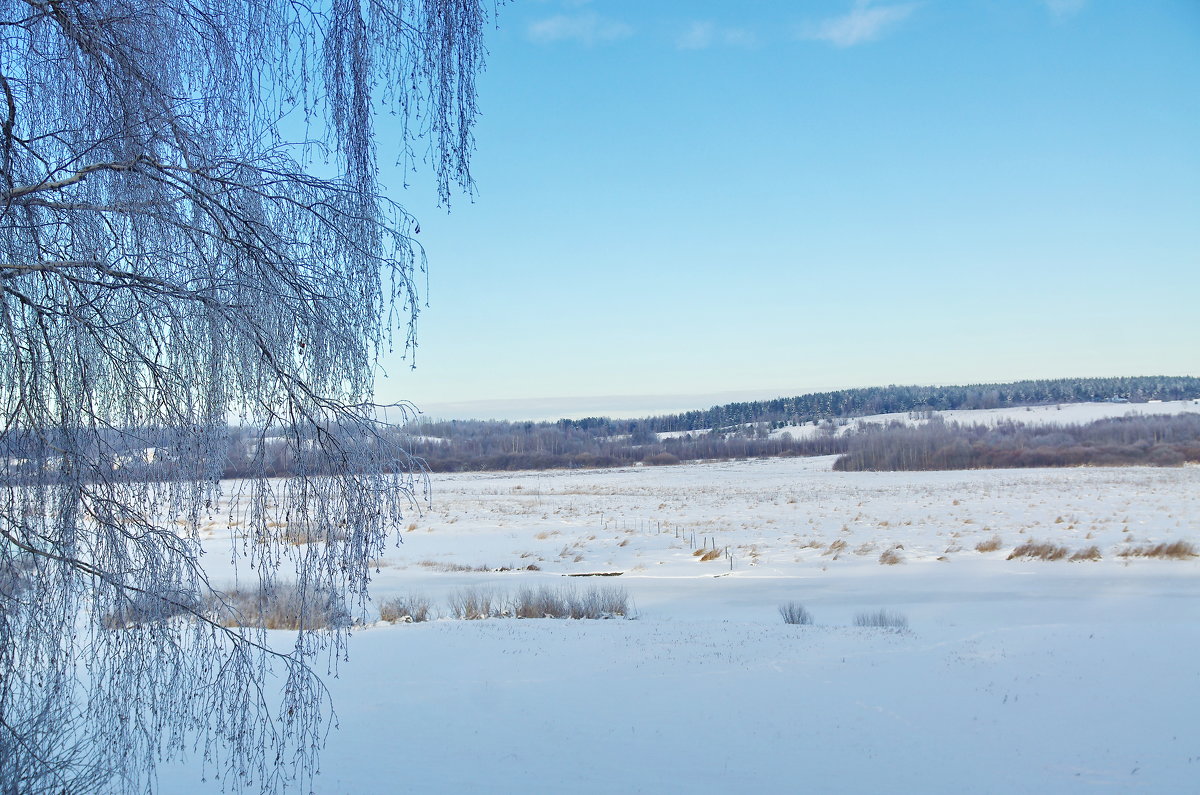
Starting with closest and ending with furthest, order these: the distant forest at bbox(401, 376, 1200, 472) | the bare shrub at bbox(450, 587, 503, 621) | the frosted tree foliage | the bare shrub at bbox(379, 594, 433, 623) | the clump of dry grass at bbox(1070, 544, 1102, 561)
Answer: the frosted tree foliage → the bare shrub at bbox(379, 594, 433, 623) → the bare shrub at bbox(450, 587, 503, 621) → the clump of dry grass at bbox(1070, 544, 1102, 561) → the distant forest at bbox(401, 376, 1200, 472)

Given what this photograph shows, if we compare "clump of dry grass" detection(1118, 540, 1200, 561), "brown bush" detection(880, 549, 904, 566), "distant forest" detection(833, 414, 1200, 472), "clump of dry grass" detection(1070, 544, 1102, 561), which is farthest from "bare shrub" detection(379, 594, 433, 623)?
"distant forest" detection(833, 414, 1200, 472)

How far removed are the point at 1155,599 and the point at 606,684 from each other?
13.3m

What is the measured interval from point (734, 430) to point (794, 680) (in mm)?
132518

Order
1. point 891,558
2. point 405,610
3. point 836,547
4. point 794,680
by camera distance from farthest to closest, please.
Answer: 1. point 836,547
2. point 891,558
3. point 405,610
4. point 794,680

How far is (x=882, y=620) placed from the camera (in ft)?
51.0

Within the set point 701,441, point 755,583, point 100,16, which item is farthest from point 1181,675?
point 701,441

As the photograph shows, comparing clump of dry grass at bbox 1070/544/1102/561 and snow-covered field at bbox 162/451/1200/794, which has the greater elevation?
snow-covered field at bbox 162/451/1200/794

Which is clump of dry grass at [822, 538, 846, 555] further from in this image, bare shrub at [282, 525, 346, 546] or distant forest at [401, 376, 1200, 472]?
distant forest at [401, 376, 1200, 472]

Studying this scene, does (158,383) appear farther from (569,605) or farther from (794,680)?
(569,605)

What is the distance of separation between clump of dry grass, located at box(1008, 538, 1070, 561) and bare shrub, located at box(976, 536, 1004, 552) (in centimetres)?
62

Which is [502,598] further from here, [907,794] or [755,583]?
[907,794]

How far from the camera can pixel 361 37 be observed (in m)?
3.42

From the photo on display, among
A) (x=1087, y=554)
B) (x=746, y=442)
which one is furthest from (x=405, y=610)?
(x=746, y=442)

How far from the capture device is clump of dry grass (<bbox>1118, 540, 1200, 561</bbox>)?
22306 mm
